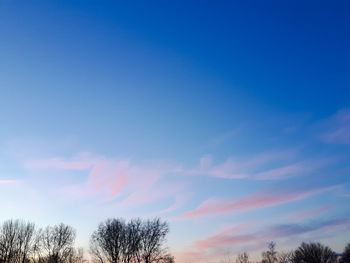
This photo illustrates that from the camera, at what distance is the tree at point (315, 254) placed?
9475cm

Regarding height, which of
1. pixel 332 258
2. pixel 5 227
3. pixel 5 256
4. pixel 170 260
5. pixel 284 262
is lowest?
pixel 284 262

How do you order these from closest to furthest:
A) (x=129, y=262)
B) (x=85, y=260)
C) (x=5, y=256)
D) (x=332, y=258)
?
(x=5, y=256) → (x=129, y=262) → (x=85, y=260) → (x=332, y=258)

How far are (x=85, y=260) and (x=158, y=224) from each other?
3628 centimetres

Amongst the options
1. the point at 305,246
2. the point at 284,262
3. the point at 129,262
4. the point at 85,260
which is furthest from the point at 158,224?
the point at 284,262

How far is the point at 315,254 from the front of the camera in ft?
315

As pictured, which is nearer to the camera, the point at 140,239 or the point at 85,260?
the point at 140,239

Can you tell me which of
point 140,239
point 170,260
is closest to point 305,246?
point 170,260

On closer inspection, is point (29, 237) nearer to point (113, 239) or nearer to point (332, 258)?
point (113, 239)

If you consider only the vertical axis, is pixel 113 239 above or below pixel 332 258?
above

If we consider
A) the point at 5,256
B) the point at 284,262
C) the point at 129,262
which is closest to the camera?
the point at 5,256

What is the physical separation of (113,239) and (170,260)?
57.0 feet

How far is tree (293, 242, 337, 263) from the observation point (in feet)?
311

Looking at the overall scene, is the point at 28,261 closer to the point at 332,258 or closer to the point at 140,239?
the point at 140,239

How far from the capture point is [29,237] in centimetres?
7212
